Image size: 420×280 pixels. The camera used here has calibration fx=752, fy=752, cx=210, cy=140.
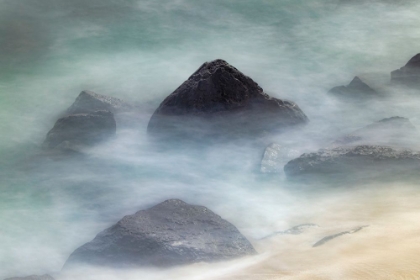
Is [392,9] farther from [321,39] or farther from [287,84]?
[287,84]

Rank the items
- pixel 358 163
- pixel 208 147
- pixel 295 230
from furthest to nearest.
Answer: pixel 208 147 < pixel 358 163 < pixel 295 230

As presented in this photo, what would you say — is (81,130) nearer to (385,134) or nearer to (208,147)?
(208,147)

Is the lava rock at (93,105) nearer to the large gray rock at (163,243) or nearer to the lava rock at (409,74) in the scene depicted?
the large gray rock at (163,243)

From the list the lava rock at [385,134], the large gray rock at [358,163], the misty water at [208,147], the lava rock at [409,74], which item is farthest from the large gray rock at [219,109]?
the lava rock at [409,74]

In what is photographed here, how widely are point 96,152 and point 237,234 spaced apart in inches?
154

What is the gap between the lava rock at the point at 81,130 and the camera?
1152cm

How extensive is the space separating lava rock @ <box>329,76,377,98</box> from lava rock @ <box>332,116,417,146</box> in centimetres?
201

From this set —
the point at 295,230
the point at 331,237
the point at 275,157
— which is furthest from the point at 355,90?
the point at 331,237

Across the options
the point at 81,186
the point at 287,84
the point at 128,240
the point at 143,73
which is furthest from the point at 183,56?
the point at 128,240

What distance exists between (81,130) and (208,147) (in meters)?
2.00

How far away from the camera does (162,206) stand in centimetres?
852

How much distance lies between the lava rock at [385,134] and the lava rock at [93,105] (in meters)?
3.84

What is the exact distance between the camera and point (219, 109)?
1162 cm

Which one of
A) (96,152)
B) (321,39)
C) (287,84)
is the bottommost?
(96,152)
